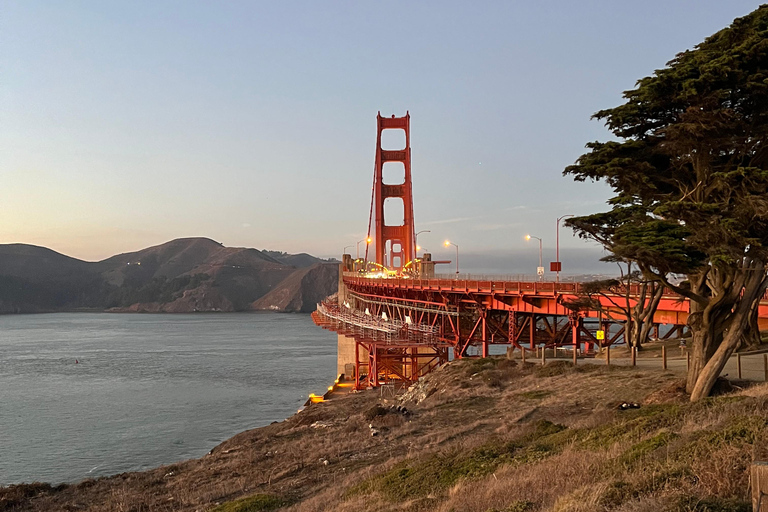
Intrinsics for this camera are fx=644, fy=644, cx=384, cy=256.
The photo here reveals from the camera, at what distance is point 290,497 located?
13.0 metres

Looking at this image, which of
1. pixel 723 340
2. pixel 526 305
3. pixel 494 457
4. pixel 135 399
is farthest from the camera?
pixel 135 399

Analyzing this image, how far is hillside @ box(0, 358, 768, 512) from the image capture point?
7.62 metres

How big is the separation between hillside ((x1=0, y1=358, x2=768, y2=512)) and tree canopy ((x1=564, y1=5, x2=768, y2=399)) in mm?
2425

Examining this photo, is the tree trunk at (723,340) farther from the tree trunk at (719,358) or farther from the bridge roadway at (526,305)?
the bridge roadway at (526,305)

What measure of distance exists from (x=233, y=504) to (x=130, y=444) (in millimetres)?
29119

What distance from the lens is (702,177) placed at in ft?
49.8

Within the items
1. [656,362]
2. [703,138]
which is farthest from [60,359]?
[703,138]

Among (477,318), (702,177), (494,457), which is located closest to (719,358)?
(702,177)

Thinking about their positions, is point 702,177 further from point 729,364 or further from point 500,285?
point 500,285

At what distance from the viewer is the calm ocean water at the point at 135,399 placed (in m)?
35.7

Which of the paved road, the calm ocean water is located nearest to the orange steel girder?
the calm ocean water

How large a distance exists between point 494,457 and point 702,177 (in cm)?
842

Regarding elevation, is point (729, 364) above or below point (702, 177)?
below

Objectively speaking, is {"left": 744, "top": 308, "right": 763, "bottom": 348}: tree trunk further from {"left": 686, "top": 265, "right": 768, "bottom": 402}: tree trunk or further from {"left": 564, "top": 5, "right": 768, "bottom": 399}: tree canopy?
{"left": 686, "top": 265, "right": 768, "bottom": 402}: tree trunk
